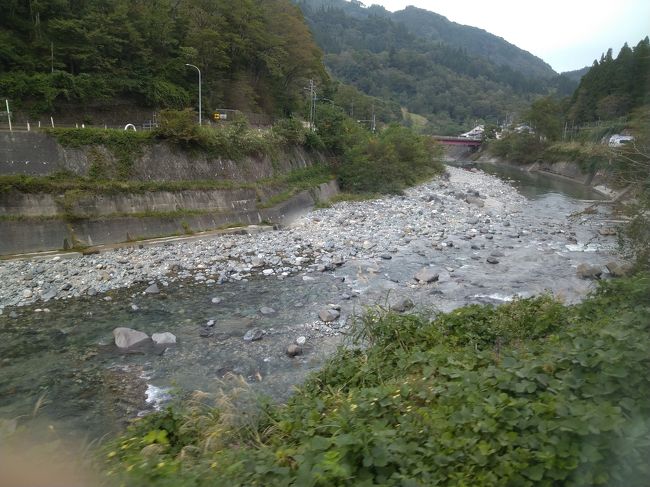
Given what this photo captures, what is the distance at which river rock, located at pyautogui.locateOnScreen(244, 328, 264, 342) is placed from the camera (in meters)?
9.33

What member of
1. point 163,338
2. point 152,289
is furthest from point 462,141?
point 163,338

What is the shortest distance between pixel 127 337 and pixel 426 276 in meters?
8.08

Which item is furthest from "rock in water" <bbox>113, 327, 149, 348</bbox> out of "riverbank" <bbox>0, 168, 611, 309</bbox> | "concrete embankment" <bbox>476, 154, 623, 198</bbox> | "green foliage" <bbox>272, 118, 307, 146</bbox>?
"concrete embankment" <bbox>476, 154, 623, 198</bbox>

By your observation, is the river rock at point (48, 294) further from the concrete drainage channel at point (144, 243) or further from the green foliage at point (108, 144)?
the green foliage at point (108, 144)

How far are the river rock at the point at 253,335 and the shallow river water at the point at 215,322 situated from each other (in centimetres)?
17

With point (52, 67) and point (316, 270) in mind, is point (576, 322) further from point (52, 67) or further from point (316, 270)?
point (52, 67)

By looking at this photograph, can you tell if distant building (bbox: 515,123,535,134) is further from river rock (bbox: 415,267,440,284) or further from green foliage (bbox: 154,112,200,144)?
river rock (bbox: 415,267,440,284)

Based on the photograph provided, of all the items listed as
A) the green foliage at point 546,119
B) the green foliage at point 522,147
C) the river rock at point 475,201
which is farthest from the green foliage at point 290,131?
the green foliage at point 522,147

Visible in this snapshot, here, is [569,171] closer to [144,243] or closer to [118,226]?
[144,243]

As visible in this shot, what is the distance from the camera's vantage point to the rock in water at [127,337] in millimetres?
9109

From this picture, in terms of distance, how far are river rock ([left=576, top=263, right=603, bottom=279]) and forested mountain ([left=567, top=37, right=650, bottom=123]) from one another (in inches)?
1291

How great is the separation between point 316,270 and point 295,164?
1575 centimetres

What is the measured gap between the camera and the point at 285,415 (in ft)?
14.0

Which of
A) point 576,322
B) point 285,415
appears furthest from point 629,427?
point 576,322
